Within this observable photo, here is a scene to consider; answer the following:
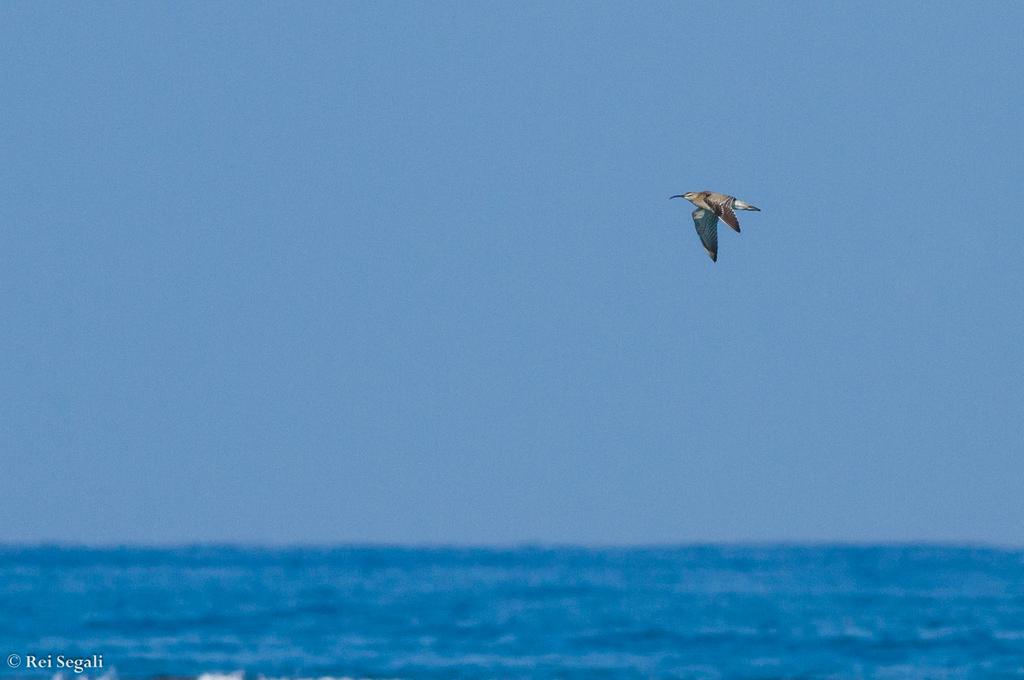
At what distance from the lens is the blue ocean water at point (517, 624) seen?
77.7 feet

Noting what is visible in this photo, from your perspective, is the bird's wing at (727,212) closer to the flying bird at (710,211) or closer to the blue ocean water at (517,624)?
the flying bird at (710,211)

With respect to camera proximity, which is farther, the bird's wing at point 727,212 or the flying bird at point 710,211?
the flying bird at point 710,211

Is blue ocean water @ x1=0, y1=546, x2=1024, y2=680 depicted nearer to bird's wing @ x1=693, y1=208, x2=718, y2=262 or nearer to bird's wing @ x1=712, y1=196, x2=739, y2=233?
bird's wing @ x1=693, y1=208, x2=718, y2=262

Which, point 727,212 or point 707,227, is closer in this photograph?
point 727,212

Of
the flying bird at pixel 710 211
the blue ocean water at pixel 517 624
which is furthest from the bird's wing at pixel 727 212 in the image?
the blue ocean water at pixel 517 624

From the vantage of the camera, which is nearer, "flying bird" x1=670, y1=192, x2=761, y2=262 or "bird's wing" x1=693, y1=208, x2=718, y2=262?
"flying bird" x1=670, y1=192, x2=761, y2=262

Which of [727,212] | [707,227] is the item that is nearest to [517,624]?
[707,227]

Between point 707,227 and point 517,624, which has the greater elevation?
point 707,227

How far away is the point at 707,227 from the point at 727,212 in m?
0.48

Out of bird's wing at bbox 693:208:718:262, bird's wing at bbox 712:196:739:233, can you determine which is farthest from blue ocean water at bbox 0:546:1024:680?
bird's wing at bbox 712:196:739:233

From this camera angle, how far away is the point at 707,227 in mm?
16344

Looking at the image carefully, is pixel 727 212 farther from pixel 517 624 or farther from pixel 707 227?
pixel 517 624

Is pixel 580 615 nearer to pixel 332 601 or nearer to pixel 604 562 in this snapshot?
pixel 332 601

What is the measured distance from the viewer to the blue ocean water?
23.7 metres
